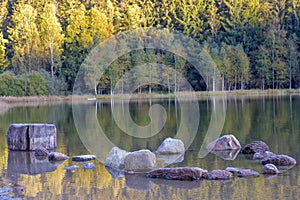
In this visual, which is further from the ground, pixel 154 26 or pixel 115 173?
pixel 154 26

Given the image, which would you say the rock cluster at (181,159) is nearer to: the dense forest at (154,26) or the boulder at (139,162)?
the boulder at (139,162)

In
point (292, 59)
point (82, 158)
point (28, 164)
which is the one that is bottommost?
point (28, 164)

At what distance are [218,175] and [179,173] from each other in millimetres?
725

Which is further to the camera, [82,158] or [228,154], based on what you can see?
[228,154]

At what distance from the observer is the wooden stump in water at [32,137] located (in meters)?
14.7

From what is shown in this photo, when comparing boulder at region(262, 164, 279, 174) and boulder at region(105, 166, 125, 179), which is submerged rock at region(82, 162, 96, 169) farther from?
boulder at region(262, 164, 279, 174)

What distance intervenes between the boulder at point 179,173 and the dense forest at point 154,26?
45.1 metres

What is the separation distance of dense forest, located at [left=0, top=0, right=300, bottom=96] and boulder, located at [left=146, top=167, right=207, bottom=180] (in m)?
45.1

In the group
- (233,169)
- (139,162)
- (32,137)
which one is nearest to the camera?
(233,169)

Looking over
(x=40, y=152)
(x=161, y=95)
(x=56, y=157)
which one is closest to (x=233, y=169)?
(x=56, y=157)

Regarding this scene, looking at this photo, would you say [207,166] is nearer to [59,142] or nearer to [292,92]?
[59,142]

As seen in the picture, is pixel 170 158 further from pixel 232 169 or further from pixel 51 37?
pixel 51 37

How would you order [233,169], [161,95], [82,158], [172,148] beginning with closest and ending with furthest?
[233,169], [82,158], [172,148], [161,95]

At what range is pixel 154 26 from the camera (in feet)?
227
